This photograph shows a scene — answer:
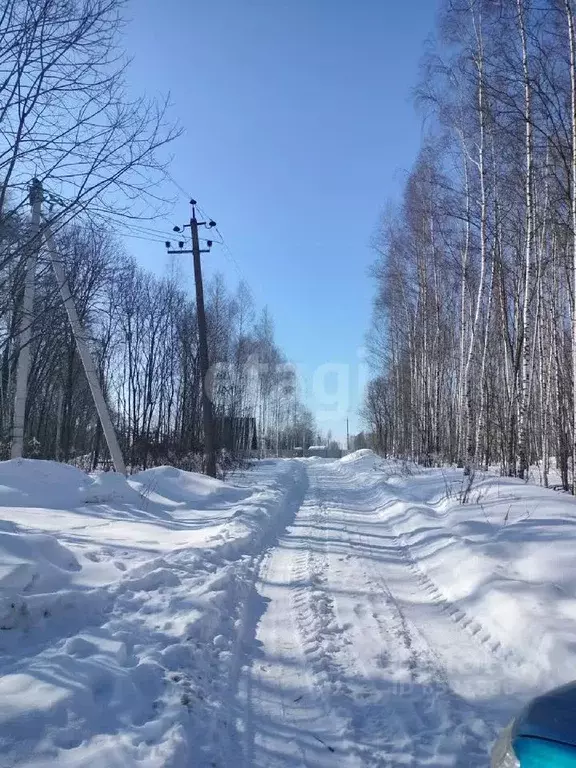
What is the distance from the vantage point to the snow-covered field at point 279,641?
289 cm

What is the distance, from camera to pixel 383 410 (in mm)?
45500

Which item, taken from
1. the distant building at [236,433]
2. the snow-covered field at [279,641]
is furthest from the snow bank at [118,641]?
the distant building at [236,433]

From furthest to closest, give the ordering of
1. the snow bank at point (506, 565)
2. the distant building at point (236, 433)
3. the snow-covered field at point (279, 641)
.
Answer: the distant building at point (236, 433)
the snow bank at point (506, 565)
the snow-covered field at point (279, 641)

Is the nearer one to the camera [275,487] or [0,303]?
[0,303]

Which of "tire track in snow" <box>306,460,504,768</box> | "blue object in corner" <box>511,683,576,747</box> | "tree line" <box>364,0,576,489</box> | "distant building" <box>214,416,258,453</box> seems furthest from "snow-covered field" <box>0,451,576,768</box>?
"distant building" <box>214,416,258,453</box>

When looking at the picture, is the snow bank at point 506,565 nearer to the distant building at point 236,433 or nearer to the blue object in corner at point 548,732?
the blue object in corner at point 548,732

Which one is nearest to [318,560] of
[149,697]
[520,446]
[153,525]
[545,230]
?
A: [153,525]

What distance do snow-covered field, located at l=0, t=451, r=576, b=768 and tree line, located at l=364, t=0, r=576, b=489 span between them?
16.6 feet

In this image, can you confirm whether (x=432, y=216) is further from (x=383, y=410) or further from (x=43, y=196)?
(x=383, y=410)

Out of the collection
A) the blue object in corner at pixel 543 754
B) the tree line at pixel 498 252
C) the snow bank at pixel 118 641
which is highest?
the tree line at pixel 498 252

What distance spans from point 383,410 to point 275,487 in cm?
2899

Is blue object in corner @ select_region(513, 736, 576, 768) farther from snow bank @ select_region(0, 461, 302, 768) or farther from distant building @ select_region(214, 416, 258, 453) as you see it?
distant building @ select_region(214, 416, 258, 453)

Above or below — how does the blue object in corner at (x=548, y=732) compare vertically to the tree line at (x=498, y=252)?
below

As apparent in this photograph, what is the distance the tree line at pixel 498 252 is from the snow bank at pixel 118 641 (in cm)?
736
